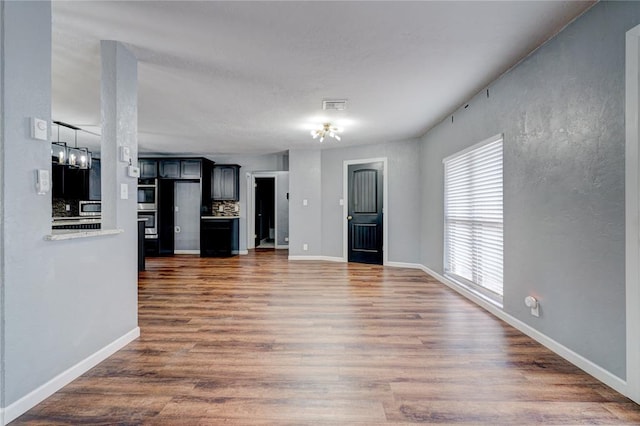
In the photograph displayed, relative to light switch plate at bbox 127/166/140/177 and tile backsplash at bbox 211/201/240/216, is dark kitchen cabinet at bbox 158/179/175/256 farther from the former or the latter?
light switch plate at bbox 127/166/140/177

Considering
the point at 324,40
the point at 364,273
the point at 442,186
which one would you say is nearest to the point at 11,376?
the point at 324,40

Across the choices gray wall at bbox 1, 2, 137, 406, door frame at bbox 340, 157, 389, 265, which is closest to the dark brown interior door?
door frame at bbox 340, 157, 389, 265

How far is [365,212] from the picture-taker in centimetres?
618

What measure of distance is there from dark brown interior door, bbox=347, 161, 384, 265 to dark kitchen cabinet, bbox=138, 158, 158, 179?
4.35m

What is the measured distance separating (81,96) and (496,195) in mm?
4776

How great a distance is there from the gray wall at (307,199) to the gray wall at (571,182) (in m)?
4.02

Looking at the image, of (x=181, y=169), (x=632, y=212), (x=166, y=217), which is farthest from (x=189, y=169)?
(x=632, y=212)

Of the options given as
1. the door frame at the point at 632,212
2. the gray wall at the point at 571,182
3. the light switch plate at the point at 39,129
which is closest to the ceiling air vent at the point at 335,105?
the gray wall at the point at 571,182

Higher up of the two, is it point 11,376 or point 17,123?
point 17,123

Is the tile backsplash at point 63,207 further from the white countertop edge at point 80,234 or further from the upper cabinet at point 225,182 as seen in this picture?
the white countertop edge at point 80,234

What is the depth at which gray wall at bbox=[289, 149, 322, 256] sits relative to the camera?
6734mm

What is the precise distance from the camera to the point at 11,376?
5.17ft

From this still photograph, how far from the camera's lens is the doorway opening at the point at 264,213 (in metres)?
9.20

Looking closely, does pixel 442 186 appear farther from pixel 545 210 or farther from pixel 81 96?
pixel 81 96
